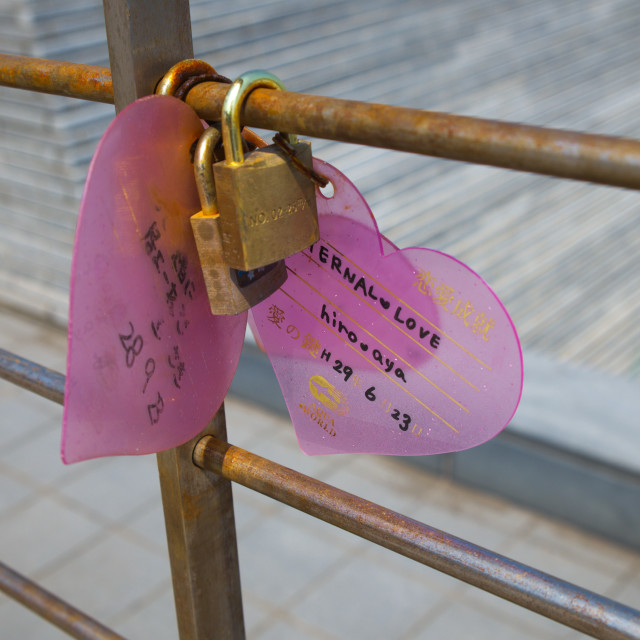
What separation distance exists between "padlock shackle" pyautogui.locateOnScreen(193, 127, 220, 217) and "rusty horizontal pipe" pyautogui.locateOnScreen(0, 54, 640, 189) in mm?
16

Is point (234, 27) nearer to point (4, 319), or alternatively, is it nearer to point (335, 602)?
point (4, 319)

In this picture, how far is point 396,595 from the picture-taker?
2232 mm

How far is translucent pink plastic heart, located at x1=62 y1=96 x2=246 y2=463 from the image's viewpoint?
475 millimetres

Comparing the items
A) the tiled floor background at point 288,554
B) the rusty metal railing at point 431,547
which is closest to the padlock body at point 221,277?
the rusty metal railing at point 431,547

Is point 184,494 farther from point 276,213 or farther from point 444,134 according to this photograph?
point 444,134

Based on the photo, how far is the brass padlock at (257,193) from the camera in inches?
19.5

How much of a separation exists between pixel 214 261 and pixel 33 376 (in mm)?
321

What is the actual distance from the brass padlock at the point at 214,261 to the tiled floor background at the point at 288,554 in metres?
1.76

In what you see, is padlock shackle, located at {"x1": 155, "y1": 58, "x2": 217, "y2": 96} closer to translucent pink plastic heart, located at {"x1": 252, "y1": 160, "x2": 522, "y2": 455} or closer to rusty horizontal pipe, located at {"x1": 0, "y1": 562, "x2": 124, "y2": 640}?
translucent pink plastic heart, located at {"x1": 252, "y1": 160, "x2": 522, "y2": 455}

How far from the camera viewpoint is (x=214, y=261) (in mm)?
531

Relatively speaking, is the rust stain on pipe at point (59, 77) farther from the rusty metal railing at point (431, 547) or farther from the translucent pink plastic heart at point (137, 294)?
the rusty metal railing at point (431, 547)

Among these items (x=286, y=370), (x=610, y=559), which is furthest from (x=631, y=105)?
(x=286, y=370)

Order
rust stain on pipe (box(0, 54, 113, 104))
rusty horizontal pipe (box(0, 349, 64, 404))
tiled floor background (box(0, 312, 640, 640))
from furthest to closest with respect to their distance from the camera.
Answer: tiled floor background (box(0, 312, 640, 640))
rusty horizontal pipe (box(0, 349, 64, 404))
rust stain on pipe (box(0, 54, 113, 104))

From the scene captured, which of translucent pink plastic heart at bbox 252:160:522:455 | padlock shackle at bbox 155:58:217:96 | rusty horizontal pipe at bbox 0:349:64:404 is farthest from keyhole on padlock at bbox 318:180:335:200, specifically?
rusty horizontal pipe at bbox 0:349:64:404
